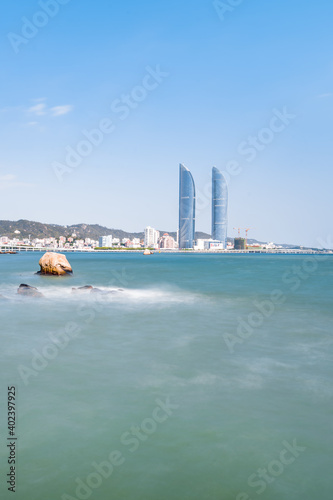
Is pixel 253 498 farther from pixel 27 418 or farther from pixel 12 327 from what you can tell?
pixel 12 327

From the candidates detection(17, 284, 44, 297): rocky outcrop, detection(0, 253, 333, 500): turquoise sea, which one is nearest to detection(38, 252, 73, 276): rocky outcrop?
detection(17, 284, 44, 297): rocky outcrop

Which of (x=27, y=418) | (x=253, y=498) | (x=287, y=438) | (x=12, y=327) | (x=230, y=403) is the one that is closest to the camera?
(x=253, y=498)

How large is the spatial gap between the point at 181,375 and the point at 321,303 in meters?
18.5

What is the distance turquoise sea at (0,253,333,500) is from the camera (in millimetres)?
5484

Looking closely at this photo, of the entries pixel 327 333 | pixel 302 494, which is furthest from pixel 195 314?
pixel 302 494

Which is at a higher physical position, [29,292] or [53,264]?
[53,264]

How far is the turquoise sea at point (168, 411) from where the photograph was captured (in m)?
5.48

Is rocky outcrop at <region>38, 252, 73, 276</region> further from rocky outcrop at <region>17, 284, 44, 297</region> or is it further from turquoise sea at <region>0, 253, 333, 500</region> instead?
turquoise sea at <region>0, 253, 333, 500</region>

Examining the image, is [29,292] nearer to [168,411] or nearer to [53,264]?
[53,264]

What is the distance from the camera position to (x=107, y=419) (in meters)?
7.30

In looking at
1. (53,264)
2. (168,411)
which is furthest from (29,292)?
(168,411)

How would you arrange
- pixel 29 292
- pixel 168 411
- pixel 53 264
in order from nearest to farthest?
pixel 168 411
pixel 29 292
pixel 53 264

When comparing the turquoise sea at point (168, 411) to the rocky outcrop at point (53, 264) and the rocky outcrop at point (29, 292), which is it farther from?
the rocky outcrop at point (53, 264)

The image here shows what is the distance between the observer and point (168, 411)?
7.66 metres
